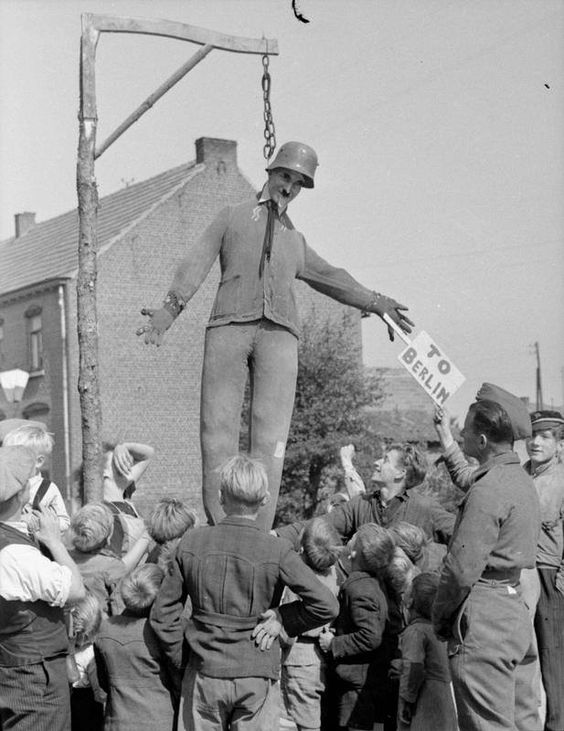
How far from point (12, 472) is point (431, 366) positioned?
264 cm

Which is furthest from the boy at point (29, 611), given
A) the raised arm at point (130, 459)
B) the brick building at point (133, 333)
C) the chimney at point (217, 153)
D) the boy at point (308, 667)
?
the chimney at point (217, 153)

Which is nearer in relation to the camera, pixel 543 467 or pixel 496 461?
pixel 496 461

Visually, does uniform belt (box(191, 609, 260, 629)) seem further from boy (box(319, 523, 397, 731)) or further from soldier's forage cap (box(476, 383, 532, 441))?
soldier's forage cap (box(476, 383, 532, 441))

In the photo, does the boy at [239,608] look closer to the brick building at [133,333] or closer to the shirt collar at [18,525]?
the shirt collar at [18,525]

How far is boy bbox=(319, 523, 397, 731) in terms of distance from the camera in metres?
5.28

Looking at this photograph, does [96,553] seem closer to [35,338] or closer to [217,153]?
[35,338]

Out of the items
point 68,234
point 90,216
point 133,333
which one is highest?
point 68,234

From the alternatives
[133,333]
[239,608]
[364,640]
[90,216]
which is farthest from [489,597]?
[133,333]

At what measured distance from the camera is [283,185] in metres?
6.03

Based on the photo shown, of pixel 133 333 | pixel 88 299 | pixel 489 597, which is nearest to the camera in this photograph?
pixel 489 597

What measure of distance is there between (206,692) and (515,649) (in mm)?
1368

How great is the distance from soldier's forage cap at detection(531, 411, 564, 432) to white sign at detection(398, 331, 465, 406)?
2.18ft

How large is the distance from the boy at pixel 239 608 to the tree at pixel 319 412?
81.2 ft

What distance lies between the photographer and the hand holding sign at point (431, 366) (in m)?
6.23
